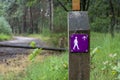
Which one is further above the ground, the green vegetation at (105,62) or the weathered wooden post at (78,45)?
the weathered wooden post at (78,45)

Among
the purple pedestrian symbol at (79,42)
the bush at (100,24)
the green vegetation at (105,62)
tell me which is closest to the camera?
the purple pedestrian symbol at (79,42)

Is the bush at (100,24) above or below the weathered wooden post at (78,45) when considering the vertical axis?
below

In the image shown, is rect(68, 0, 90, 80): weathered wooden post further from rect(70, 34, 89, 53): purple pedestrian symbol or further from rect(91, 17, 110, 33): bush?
rect(91, 17, 110, 33): bush

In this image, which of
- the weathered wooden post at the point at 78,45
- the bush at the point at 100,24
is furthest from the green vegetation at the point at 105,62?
the bush at the point at 100,24

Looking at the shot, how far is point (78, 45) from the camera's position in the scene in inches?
144

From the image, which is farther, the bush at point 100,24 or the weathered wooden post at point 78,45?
the bush at point 100,24

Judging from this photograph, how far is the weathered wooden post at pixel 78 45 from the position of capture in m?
3.66

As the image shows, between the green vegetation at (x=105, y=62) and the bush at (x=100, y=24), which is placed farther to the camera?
the bush at (x=100, y=24)

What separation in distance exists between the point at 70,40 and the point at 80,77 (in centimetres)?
53

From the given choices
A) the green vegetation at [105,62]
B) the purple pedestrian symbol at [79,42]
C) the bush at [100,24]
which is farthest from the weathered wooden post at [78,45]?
the bush at [100,24]

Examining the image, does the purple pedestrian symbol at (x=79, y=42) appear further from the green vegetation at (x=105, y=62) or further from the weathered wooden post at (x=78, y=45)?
the green vegetation at (x=105, y=62)

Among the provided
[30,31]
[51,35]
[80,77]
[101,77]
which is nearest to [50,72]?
[101,77]

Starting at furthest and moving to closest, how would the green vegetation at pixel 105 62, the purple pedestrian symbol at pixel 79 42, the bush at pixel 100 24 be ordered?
the bush at pixel 100 24 < the green vegetation at pixel 105 62 < the purple pedestrian symbol at pixel 79 42

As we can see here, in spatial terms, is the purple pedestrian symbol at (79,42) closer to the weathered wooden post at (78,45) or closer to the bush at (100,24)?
the weathered wooden post at (78,45)
